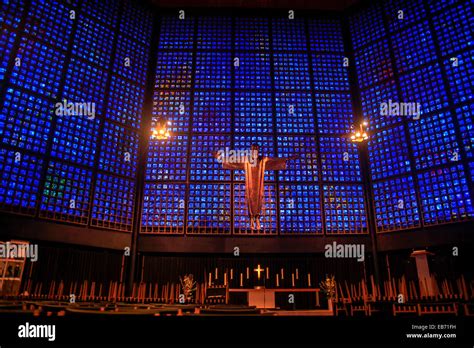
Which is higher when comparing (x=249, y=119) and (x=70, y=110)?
(x=249, y=119)

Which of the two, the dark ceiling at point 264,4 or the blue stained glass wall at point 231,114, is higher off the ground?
the dark ceiling at point 264,4

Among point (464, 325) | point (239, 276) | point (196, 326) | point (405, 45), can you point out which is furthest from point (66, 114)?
point (405, 45)

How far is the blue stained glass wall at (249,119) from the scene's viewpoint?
1719 centimetres

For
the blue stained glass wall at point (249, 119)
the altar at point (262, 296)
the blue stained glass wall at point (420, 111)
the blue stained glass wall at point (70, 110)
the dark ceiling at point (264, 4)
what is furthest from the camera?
the dark ceiling at point (264, 4)

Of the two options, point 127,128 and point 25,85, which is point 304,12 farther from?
point 25,85

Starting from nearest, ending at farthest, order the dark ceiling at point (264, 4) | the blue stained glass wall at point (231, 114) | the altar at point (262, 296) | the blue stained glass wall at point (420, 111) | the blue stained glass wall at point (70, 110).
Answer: the blue stained glass wall at point (70, 110) < the altar at point (262, 296) < the blue stained glass wall at point (231, 114) < the blue stained glass wall at point (420, 111) < the dark ceiling at point (264, 4)

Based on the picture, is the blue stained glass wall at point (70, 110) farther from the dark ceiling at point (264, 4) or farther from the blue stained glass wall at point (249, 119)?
the dark ceiling at point (264, 4)

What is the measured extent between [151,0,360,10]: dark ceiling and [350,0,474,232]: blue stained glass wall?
3707 mm

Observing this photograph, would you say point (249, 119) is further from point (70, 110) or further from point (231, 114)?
point (70, 110)

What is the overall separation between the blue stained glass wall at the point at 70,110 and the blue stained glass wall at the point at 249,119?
168 cm

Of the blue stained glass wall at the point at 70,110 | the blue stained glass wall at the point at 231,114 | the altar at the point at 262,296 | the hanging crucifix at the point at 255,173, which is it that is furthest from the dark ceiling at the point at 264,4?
the altar at the point at 262,296

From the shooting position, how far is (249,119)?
19.0m

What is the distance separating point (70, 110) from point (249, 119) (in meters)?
9.54

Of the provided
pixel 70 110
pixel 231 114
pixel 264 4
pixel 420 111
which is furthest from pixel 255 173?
pixel 264 4
